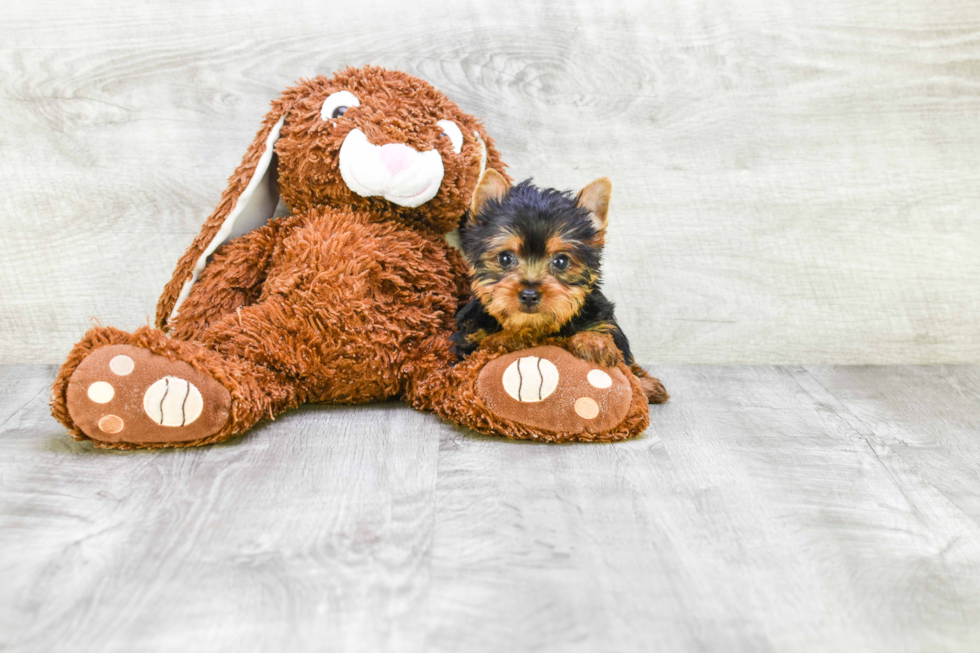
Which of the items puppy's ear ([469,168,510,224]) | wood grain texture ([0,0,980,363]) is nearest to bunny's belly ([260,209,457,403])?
puppy's ear ([469,168,510,224])

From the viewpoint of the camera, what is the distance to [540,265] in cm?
135

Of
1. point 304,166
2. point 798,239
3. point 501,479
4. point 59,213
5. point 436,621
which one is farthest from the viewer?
point 798,239

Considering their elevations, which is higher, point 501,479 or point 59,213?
point 59,213

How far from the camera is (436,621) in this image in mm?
871

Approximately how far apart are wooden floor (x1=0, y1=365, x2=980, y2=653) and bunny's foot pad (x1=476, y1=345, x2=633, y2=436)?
0.05m

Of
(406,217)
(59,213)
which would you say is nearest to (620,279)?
(406,217)

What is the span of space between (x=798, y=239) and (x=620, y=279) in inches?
19.7

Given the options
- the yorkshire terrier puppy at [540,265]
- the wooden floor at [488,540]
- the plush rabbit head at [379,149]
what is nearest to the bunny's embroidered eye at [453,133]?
the plush rabbit head at [379,149]

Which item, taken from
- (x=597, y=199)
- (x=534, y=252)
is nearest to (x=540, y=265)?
(x=534, y=252)

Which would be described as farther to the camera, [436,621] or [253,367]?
[253,367]

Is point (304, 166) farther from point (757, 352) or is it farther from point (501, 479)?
point (757, 352)

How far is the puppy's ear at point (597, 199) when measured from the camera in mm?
1426

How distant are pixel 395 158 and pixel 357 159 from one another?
0.08 m

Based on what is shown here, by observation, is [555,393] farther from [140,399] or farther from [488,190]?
[140,399]
